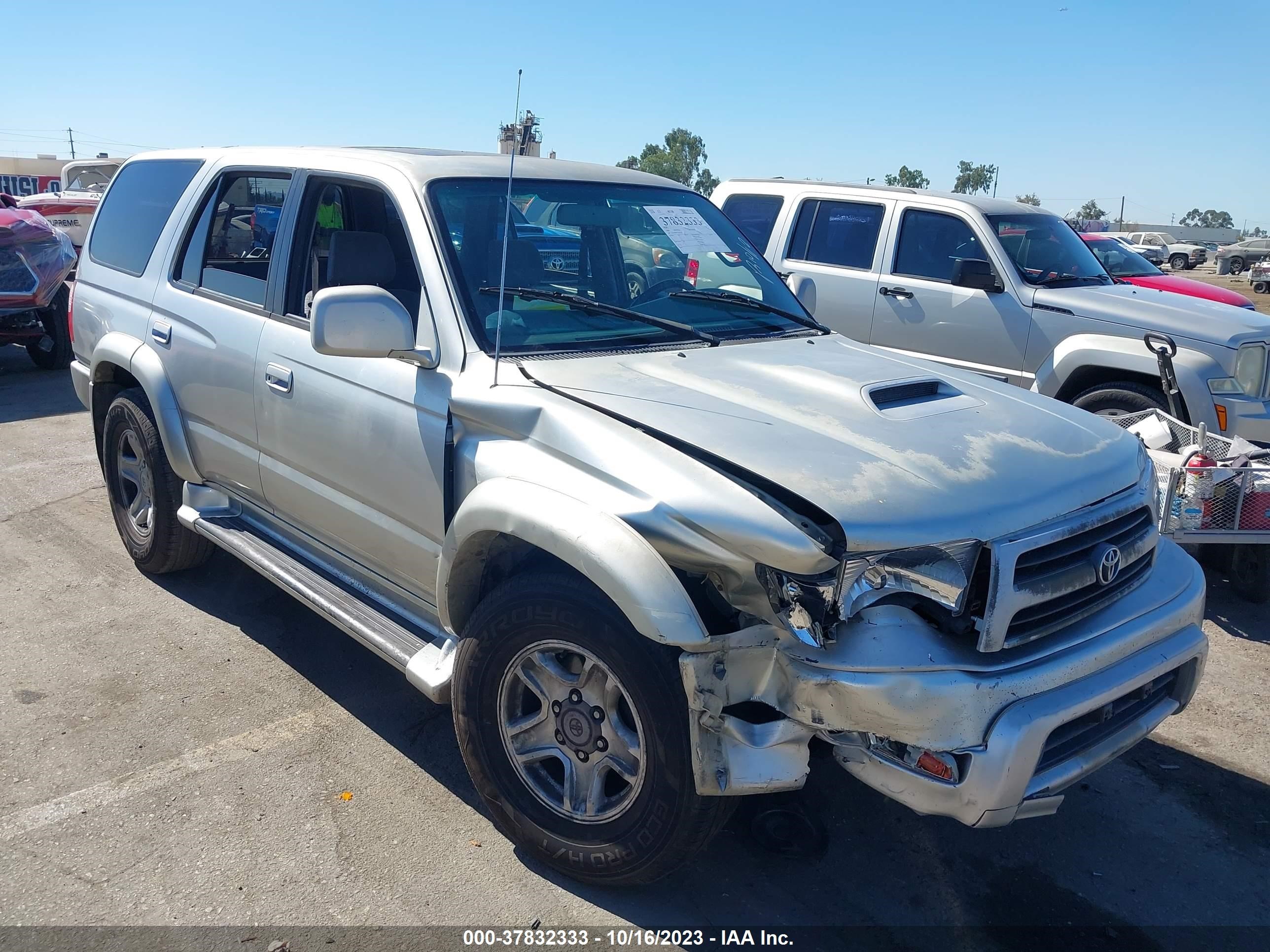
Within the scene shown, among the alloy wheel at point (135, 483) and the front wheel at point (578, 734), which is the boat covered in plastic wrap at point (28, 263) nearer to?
the alloy wheel at point (135, 483)

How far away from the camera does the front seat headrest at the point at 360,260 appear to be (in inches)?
154

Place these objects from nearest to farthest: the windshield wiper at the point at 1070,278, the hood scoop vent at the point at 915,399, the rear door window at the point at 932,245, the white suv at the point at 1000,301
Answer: the hood scoop vent at the point at 915,399, the white suv at the point at 1000,301, the windshield wiper at the point at 1070,278, the rear door window at the point at 932,245

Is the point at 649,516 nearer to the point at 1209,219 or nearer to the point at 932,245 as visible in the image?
the point at 932,245

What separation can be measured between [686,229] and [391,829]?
254 centimetres

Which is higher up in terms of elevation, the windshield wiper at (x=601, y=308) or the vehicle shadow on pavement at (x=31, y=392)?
the windshield wiper at (x=601, y=308)

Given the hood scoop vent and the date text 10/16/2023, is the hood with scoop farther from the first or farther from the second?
the date text 10/16/2023

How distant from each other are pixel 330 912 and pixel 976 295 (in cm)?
608

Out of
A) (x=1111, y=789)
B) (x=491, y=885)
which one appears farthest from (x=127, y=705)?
(x=1111, y=789)

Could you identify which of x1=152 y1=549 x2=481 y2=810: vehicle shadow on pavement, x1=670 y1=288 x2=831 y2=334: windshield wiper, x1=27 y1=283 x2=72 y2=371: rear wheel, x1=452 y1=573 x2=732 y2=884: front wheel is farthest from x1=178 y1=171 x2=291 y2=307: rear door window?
x1=27 y1=283 x2=72 y2=371: rear wheel

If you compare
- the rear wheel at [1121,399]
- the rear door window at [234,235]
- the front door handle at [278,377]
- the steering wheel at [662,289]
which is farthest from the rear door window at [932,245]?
the front door handle at [278,377]

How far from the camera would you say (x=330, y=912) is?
9.46 feet

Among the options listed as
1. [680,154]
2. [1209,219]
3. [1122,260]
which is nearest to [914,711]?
[1122,260]

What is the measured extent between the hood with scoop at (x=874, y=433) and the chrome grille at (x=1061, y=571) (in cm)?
5

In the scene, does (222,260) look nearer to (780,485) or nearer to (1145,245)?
(780,485)
